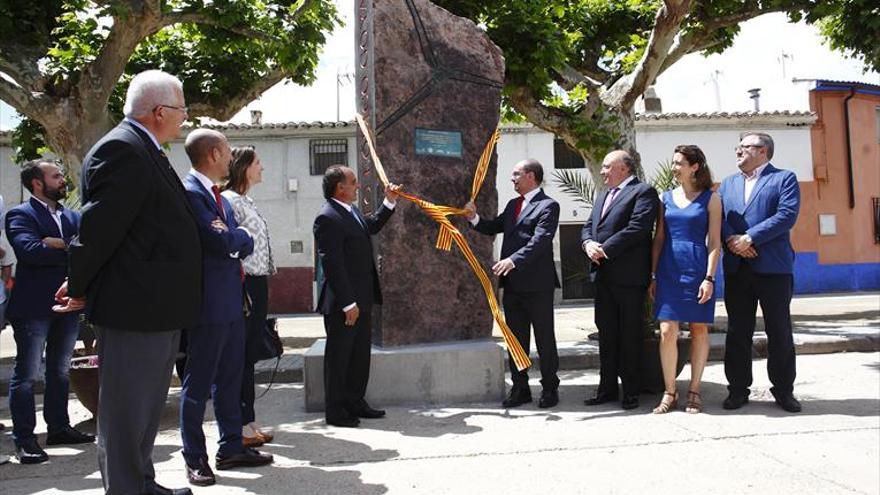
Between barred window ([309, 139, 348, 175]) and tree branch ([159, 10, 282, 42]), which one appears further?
barred window ([309, 139, 348, 175])

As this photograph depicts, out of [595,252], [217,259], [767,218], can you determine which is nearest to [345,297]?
[217,259]

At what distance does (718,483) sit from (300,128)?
18.7 metres

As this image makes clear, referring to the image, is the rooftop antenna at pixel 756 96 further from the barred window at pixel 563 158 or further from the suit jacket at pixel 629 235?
the suit jacket at pixel 629 235

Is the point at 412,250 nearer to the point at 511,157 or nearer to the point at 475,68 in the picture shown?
the point at 475,68

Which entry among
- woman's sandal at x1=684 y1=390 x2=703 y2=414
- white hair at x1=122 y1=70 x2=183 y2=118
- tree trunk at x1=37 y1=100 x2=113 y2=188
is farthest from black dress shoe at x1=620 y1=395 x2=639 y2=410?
tree trunk at x1=37 y1=100 x2=113 y2=188

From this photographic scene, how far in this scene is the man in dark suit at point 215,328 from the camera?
12.2 feet

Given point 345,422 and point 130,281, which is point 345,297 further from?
point 130,281

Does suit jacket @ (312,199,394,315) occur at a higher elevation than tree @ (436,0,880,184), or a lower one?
lower

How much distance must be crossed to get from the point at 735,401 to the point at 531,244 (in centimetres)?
181

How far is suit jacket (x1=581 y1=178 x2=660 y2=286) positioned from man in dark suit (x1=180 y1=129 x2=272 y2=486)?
266 cm

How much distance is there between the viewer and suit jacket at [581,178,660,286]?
5.30 meters

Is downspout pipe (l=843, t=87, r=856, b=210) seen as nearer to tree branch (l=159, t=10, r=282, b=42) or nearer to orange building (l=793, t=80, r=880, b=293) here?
orange building (l=793, t=80, r=880, b=293)

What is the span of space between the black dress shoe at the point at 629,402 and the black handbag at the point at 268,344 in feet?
8.18

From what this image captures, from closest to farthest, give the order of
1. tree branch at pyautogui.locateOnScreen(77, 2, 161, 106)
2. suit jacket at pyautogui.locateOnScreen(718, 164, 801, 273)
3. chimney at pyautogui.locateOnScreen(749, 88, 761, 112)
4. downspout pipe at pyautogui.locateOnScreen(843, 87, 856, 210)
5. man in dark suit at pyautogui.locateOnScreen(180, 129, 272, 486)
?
man in dark suit at pyautogui.locateOnScreen(180, 129, 272, 486) → suit jacket at pyautogui.locateOnScreen(718, 164, 801, 273) → tree branch at pyautogui.locateOnScreen(77, 2, 161, 106) → downspout pipe at pyautogui.locateOnScreen(843, 87, 856, 210) → chimney at pyautogui.locateOnScreen(749, 88, 761, 112)
